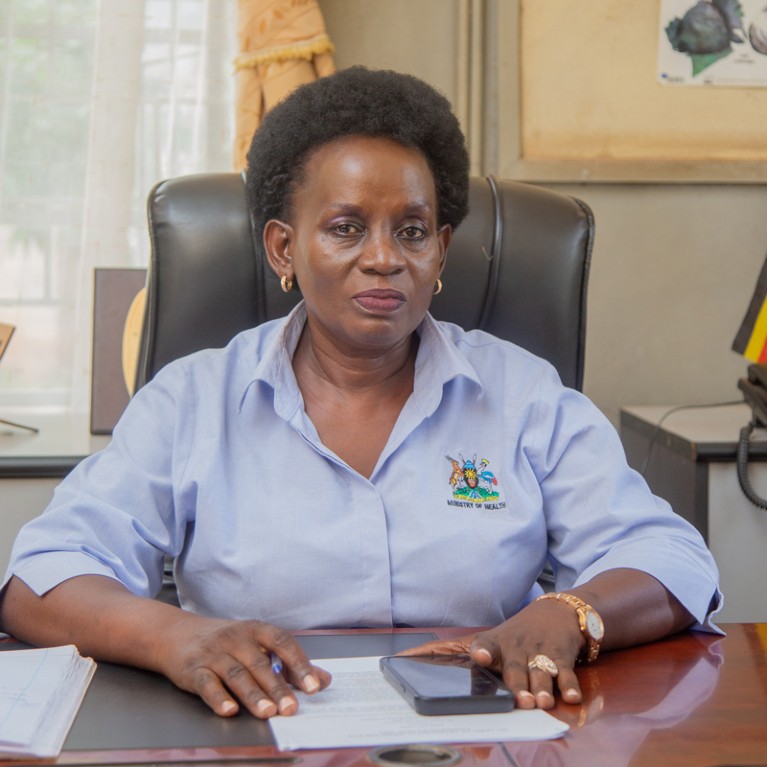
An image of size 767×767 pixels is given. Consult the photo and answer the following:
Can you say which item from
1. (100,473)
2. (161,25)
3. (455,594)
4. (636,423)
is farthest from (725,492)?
(161,25)

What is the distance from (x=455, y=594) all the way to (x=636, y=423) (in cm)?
113

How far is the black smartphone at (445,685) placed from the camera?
30.8 inches

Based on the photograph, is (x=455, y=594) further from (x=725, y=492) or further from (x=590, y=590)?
(x=725, y=492)

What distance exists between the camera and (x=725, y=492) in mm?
1859

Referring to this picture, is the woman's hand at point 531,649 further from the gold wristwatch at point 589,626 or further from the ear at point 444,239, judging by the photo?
the ear at point 444,239

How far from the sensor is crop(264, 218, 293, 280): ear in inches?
53.8

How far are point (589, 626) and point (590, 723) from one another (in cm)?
20

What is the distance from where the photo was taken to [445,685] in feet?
2.66

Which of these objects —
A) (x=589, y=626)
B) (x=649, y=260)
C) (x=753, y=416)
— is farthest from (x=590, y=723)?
(x=649, y=260)

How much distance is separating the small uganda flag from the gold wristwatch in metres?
1.29

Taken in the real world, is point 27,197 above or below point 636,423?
above

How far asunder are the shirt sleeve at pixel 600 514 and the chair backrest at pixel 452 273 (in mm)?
187

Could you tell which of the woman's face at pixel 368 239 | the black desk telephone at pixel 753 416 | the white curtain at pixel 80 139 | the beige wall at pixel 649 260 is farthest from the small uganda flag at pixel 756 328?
the white curtain at pixel 80 139

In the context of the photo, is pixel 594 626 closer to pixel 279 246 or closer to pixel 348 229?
pixel 348 229
